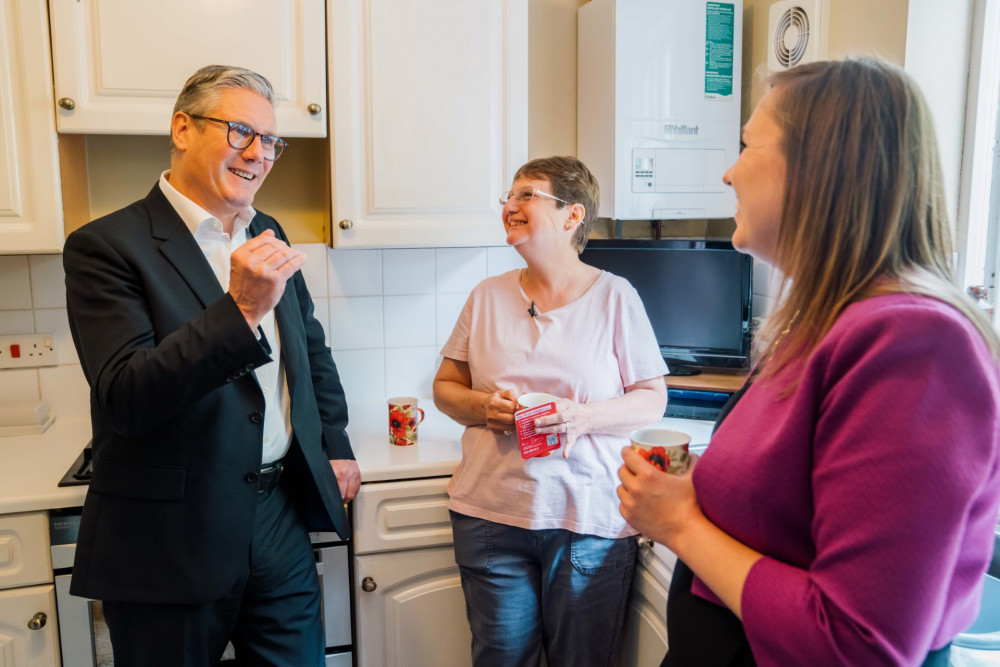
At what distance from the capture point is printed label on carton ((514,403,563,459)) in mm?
1359

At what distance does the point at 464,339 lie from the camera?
1618mm

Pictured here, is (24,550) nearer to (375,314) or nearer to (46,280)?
(46,280)

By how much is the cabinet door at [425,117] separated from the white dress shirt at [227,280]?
0.46m

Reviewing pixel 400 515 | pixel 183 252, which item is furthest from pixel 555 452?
pixel 183 252

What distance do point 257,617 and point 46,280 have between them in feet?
3.66

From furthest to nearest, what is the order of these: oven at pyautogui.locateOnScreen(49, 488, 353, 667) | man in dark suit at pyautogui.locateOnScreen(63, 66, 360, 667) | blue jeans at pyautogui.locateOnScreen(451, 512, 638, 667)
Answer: oven at pyautogui.locateOnScreen(49, 488, 353, 667)
blue jeans at pyautogui.locateOnScreen(451, 512, 638, 667)
man in dark suit at pyautogui.locateOnScreen(63, 66, 360, 667)

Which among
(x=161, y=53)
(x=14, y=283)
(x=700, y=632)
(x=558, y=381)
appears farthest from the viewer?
(x=14, y=283)

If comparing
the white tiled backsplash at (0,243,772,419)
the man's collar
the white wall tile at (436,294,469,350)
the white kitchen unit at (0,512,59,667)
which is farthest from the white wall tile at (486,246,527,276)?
the white kitchen unit at (0,512,59,667)

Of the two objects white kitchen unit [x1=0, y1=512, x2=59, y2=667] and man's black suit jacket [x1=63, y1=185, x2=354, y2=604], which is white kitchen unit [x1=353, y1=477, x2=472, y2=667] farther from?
white kitchen unit [x1=0, y1=512, x2=59, y2=667]

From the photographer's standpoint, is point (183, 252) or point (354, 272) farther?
point (354, 272)

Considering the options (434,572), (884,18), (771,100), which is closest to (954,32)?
(884,18)

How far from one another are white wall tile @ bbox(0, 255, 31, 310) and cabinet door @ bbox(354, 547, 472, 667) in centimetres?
109

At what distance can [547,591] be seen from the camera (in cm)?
152

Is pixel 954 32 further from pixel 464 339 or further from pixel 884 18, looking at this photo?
pixel 464 339
